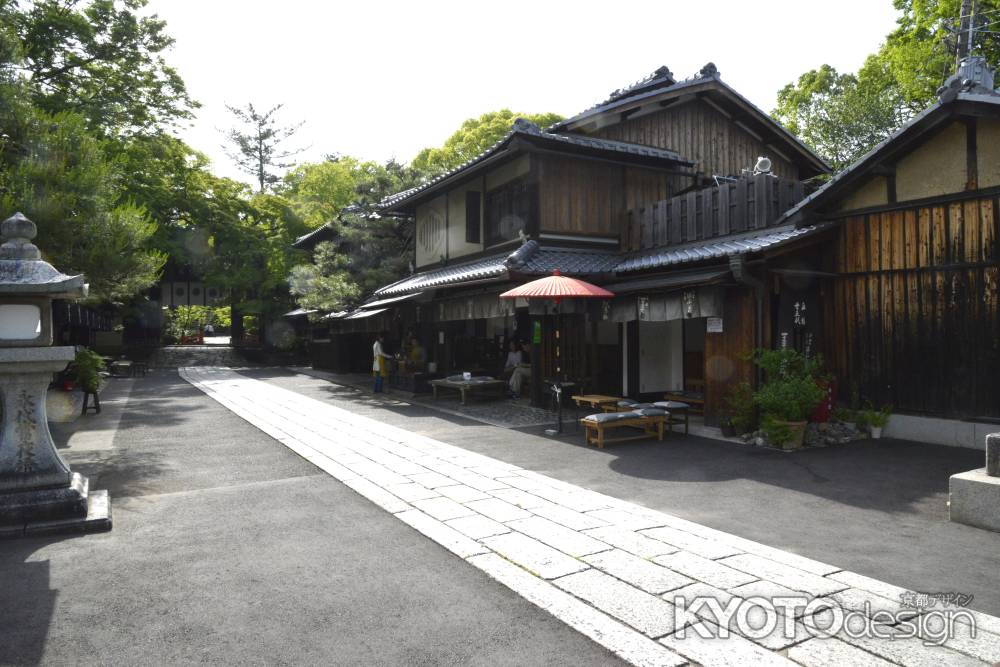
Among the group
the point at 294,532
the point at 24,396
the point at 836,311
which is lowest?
the point at 294,532

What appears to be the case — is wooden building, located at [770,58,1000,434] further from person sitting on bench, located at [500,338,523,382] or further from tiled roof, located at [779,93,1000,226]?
person sitting on bench, located at [500,338,523,382]

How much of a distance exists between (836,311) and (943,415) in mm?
2465

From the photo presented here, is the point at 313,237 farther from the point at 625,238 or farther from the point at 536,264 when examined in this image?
the point at 536,264

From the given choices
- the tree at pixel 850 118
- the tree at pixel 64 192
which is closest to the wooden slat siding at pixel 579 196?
the tree at pixel 64 192

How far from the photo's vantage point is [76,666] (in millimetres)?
3461

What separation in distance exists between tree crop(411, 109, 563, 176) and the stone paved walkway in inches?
1101

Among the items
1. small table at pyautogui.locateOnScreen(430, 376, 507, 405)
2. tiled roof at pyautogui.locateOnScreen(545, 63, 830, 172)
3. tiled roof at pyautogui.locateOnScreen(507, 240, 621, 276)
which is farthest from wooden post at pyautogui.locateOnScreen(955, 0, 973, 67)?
small table at pyautogui.locateOnScreen(430, 376, 507, 405)

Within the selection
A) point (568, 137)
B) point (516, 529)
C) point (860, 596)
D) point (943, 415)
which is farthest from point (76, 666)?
point (568, 137)

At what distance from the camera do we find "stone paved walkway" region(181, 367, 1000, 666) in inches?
139

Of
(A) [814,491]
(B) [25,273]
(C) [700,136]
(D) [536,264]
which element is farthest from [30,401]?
(C) [700,136]

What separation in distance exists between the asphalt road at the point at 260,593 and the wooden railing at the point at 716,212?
374 inches

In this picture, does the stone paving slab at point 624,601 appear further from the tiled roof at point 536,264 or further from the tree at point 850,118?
the tree at point 850,118

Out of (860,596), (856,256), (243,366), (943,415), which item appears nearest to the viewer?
(860,596)

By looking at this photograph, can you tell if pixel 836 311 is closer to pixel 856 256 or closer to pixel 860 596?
pixel 856 256
